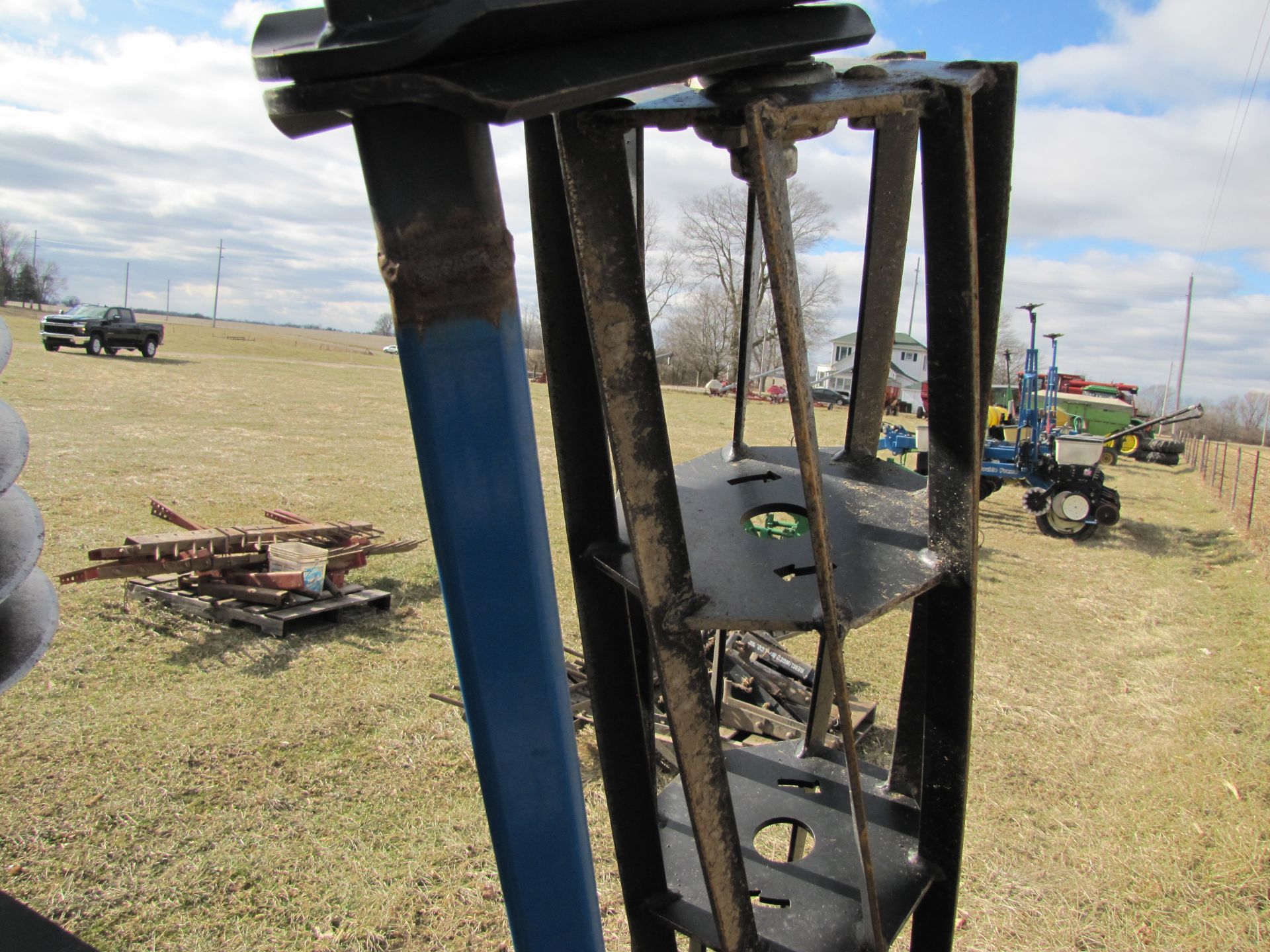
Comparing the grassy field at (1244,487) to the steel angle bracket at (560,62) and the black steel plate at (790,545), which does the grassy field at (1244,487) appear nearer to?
the black steel plate at (790,545)

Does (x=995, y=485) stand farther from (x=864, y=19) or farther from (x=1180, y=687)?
(x=864, y=19)

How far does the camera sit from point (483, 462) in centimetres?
101

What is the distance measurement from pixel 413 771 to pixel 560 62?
17.1ft

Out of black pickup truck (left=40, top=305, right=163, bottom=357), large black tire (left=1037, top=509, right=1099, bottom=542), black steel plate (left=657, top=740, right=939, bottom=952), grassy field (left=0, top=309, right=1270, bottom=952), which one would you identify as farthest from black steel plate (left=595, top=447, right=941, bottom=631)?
black pickup truck (left=40, top=305, right=163, bottom=357)

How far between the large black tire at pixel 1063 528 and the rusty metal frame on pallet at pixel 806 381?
13438 millimetres

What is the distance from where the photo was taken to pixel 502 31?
2.93 ft

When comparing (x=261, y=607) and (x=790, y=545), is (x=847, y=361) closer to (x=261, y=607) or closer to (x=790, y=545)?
(x=261, y=607)

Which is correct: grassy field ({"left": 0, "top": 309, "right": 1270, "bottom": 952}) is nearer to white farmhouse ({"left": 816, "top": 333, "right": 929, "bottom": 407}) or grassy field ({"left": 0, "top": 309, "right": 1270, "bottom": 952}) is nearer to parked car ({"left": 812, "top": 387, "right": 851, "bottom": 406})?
parked car ({"left": 812, "top": 387, "right": 851, "bottom": 406})

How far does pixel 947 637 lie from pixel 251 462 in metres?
14.9

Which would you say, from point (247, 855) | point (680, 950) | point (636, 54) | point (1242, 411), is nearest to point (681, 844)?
point (636, 54)

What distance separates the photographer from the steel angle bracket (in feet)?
2.96

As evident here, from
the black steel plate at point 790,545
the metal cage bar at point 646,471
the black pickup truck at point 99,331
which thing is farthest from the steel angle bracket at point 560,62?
the black pickup truck at point 99,331

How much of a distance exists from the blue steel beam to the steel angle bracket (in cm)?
5

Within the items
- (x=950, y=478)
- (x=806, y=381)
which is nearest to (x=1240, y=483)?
(x=950, y=478)
